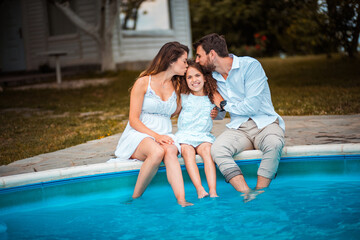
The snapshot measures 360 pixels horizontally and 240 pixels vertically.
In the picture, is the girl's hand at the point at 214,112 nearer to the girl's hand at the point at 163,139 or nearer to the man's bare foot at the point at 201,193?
the girl's hand at the point at 163,139

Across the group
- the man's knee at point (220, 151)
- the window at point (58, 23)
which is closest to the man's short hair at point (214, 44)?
the man's knee at point (220, 151)

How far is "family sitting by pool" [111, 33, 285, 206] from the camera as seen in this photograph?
385cm

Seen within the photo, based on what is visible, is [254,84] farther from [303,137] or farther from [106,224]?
[106,224]

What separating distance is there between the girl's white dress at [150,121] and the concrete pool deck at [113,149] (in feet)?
0.77

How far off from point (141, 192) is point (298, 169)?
152 cm

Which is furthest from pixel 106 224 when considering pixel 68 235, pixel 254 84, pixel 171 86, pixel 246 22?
pixel 246 22

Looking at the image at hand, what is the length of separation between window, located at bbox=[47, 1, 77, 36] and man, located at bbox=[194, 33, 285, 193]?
39.2 ft

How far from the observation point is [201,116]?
14.2ft

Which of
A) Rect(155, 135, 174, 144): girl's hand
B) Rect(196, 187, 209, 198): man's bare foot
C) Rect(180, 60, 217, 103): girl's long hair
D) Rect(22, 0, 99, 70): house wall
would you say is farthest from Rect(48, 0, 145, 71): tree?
Rect(196, 187, 209, 198): man's bare foot

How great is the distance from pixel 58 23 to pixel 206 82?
1257cm

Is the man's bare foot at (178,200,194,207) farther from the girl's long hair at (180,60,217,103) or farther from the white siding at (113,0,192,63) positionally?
the white siding at (113,0,192,63)

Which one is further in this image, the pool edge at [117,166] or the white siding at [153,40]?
the white siding at [153,40]

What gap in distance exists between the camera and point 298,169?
13.8ft

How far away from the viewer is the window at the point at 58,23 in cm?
1538
